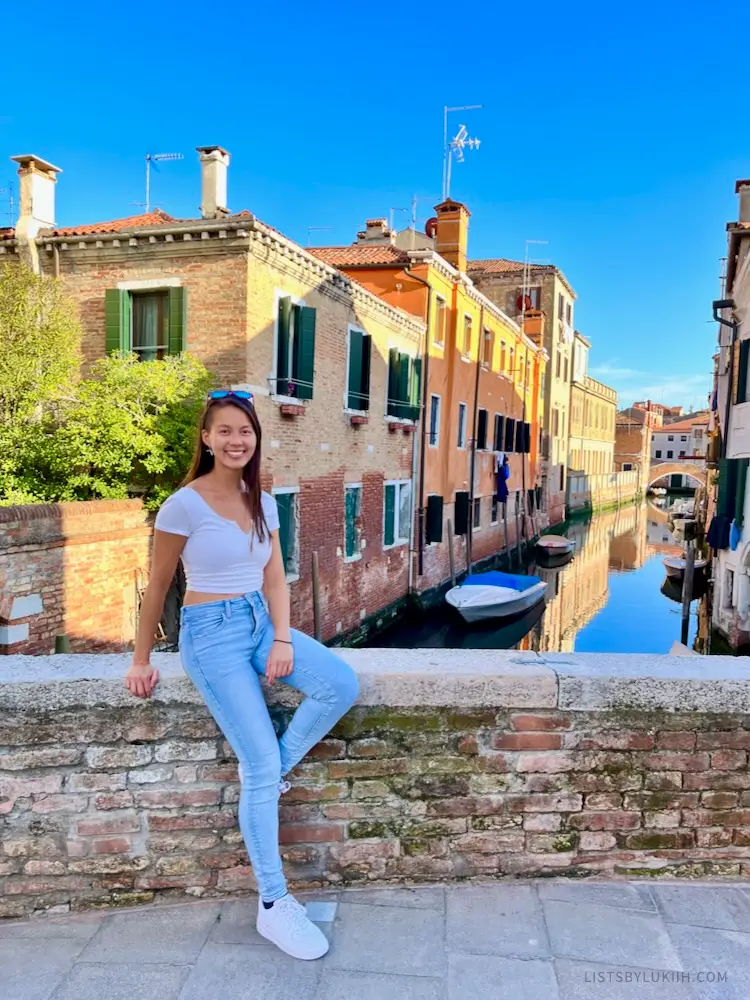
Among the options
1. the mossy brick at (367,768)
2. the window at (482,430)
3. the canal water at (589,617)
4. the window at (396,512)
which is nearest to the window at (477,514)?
the window at (482,430)

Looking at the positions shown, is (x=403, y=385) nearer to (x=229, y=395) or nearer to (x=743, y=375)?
(x=743, y=375)

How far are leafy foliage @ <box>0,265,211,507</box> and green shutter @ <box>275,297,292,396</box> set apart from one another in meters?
1.52

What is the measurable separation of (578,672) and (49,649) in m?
6.58

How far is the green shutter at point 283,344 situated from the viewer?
10.5m

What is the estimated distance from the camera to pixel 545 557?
86.4 feet

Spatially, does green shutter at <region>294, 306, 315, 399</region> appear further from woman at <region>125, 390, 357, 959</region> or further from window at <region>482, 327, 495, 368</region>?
window at <region>482, 327, 495, 368</region>

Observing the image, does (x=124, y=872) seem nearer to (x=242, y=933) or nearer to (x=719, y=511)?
(x=242, y=933)

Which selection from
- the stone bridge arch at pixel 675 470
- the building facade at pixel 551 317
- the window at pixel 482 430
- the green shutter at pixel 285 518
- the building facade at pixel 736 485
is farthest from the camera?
the stone bridge arch at pixel 675 470

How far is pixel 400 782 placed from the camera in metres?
2.29

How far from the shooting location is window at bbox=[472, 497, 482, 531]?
67.8ft

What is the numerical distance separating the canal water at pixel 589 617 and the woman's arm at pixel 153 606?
Result: 385 inches

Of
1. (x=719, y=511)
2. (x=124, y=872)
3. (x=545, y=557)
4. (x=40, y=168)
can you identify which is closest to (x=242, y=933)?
(x=124, y=872)

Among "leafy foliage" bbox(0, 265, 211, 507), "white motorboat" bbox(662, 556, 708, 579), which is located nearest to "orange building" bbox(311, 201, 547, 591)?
"white motorboat" bbox(662, 556, 708, 579)

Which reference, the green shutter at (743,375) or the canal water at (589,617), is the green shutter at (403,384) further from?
the green shutter at (743,375)
